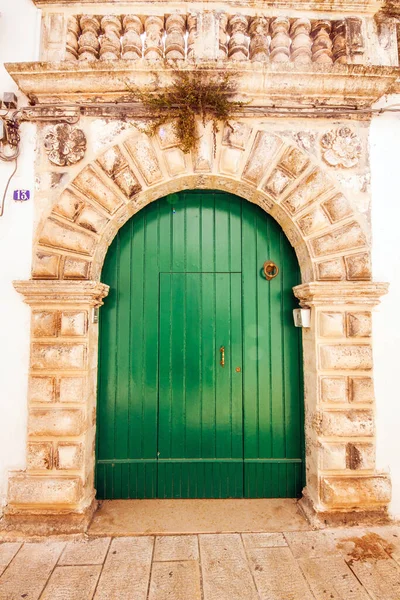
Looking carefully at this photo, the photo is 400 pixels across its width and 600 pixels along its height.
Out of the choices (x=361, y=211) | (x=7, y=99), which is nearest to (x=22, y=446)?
(x=7, y=99)

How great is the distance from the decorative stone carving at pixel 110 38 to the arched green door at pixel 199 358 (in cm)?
126

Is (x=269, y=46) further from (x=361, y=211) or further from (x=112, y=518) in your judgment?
(x=112, y=518)

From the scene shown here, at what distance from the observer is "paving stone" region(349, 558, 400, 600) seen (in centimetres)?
213

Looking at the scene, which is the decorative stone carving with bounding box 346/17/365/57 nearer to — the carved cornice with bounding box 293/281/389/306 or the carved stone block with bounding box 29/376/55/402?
the carved cornice with bounding box 293/281/389/306

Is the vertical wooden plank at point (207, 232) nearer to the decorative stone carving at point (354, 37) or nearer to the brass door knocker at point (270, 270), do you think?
the brass door knocker at point (270, 270)

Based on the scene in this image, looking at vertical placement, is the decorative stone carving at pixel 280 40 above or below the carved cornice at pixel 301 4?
below

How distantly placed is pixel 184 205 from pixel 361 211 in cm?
156

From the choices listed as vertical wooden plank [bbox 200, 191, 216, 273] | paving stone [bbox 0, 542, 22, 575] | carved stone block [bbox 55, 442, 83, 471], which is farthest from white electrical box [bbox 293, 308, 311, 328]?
paving stone [bbox 0, 542, 22, 575]

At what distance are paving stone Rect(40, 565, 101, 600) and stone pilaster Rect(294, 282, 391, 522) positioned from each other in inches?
67.3

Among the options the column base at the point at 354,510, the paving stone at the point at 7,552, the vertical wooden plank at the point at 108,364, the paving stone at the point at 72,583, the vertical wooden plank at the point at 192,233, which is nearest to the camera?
the paving stone at the point at 72,583

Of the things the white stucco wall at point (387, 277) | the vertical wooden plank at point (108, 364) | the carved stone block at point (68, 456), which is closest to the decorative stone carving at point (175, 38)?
the vertical wooden plank at point (108, 364)

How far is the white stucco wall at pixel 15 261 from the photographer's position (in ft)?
9.30

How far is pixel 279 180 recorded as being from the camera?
9.73 ft

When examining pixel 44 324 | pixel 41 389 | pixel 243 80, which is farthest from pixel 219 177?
pixel 41 389
